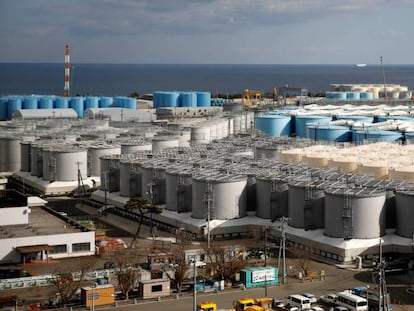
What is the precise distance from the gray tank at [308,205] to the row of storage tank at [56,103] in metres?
17.6

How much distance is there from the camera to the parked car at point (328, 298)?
314 inches

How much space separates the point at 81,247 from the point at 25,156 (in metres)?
7.62

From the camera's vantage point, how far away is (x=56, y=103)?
89.6 ft

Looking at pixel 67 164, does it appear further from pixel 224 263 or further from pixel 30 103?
pixel 30 103

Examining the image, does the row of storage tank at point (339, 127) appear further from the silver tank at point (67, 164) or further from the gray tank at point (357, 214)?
the gray tank at point (357, 214)

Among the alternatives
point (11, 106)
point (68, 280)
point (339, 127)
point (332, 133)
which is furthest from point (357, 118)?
point (68, 280)

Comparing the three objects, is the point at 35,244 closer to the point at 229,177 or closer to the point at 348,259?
the point at 229,177

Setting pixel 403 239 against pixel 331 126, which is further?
pixel 331 126

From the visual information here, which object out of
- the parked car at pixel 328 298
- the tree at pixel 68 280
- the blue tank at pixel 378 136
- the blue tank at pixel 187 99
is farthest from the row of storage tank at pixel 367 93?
the parked car at pixel 328 298

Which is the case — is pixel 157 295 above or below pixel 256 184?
below

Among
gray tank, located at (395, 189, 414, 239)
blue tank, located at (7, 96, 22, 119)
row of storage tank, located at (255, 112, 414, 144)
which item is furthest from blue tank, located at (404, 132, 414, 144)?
blue tank, located at (7, 96, 22, 119)

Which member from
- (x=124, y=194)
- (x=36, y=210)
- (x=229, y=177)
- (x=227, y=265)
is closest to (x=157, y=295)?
(x=227, y=265)

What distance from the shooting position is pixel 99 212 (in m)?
13.2

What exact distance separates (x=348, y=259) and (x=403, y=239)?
87 cm
